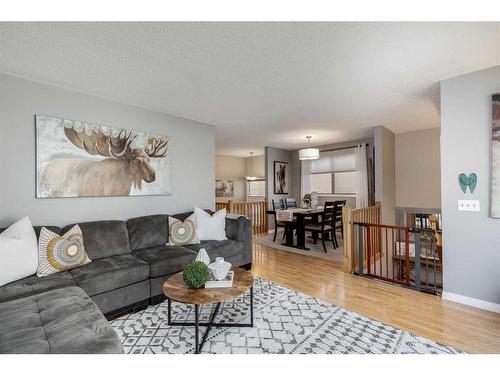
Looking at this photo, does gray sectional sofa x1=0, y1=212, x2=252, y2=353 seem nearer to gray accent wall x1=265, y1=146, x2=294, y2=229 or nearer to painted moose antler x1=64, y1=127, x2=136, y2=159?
painted moose antler x1=64, y1=127, x2=136, y2=159

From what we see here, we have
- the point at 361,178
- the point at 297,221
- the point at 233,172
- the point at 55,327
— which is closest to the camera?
the point at 55,327

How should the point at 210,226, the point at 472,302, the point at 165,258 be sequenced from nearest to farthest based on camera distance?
the point at 472,302 < the point at 165,258 < the point at 210,226

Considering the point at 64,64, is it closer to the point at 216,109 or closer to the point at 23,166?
the point at 23,166

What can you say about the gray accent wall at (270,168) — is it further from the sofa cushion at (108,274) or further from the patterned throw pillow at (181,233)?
the sofa cushion at (108,274)

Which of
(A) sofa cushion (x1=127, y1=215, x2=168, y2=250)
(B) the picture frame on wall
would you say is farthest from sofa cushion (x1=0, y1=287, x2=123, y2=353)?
(B) the picture frame on wall

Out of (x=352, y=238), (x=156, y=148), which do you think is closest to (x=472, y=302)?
(x=352, y=238)

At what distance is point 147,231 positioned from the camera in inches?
120

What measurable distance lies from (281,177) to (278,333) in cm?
532

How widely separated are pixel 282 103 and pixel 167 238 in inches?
95.7

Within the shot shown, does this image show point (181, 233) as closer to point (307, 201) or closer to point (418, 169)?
point (307, 201)

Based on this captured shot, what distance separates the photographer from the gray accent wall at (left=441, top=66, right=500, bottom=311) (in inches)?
93.0

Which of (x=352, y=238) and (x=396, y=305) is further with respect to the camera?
(x=352, y=238)
